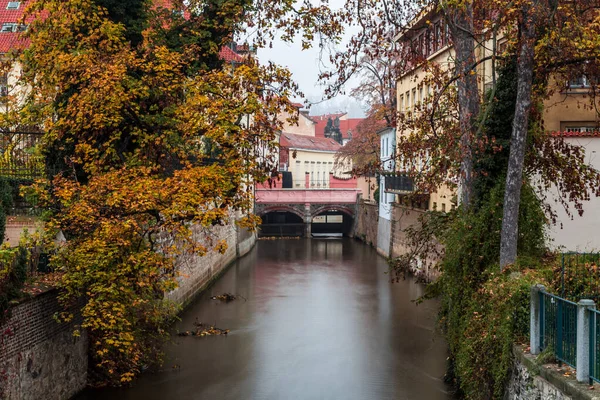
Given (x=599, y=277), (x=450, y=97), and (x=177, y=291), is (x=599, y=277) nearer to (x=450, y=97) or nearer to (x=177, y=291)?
(x=450, y=97)

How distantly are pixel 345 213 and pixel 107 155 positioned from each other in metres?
42.9

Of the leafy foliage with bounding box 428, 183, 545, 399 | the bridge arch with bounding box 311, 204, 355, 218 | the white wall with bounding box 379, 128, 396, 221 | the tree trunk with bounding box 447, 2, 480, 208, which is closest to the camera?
the leafy foliage with bounding box 428, 183, 545, 399

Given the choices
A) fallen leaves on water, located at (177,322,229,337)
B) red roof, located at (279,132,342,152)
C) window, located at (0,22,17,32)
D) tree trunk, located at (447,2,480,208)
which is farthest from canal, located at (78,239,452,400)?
red roof, located at (279,132,342,152)

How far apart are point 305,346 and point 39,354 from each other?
9.35 metres

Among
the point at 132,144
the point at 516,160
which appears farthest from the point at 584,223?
the point at 132,144

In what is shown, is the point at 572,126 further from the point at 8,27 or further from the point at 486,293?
the point at 8,27

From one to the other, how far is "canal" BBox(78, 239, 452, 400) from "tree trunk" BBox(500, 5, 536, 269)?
484cm

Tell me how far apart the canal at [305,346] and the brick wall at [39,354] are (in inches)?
31.1

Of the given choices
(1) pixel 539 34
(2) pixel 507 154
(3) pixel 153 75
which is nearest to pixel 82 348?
(3) pixel 153 75

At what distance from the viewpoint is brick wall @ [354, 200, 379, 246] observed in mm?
48094

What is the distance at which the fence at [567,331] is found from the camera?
7980 millimetres

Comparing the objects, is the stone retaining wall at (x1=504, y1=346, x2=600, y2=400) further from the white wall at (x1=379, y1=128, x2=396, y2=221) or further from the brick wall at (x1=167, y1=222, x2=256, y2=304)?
the white wall at (x1=379, y1=128, x2=396, y2=221)

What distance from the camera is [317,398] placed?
1595 centimetres

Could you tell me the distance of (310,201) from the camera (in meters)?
57.3
